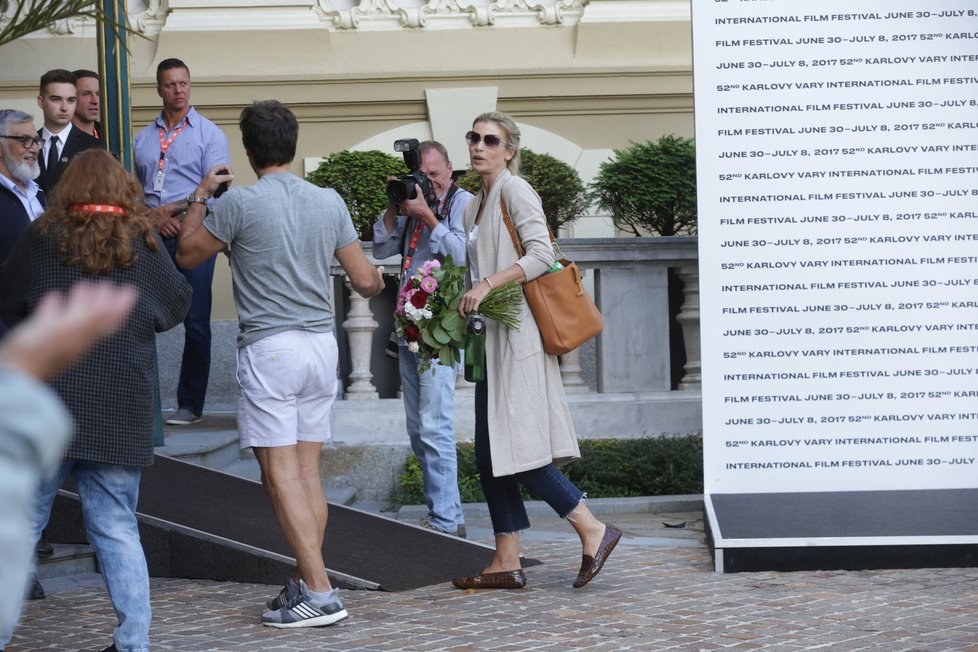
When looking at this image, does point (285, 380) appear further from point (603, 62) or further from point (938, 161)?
point (603, 62)

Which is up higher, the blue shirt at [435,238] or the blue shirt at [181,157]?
the blue shirt at [181,157]

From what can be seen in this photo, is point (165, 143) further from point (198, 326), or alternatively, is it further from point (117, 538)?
point (117, 538)

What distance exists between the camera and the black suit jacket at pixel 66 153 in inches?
313

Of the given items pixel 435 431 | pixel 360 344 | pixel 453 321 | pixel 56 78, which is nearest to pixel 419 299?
pixel 453 321

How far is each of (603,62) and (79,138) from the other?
19.4 feet

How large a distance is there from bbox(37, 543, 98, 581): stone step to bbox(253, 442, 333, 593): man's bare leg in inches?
63.8

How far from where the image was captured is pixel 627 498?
8.91 metres

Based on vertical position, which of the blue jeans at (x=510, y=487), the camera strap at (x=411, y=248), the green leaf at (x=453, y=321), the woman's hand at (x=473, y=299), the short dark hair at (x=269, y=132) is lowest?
the blue jeans at (x=510, y=487)

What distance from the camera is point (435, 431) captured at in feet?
24.5

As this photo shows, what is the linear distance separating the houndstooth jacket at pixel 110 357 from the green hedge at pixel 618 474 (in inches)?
167

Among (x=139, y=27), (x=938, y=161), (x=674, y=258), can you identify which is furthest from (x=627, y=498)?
(x=139, y=27)

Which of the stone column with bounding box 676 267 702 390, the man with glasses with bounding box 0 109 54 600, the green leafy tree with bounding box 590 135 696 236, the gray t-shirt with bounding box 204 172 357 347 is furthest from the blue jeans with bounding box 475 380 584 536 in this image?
the green leafy tree with bounding box 590 135 696 236

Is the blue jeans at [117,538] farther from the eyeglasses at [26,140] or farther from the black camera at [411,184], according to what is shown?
the black camera at [411,184]

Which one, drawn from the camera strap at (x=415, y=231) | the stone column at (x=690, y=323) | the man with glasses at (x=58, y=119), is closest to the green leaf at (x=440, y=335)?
the camera strap at (x=415, y=231)
